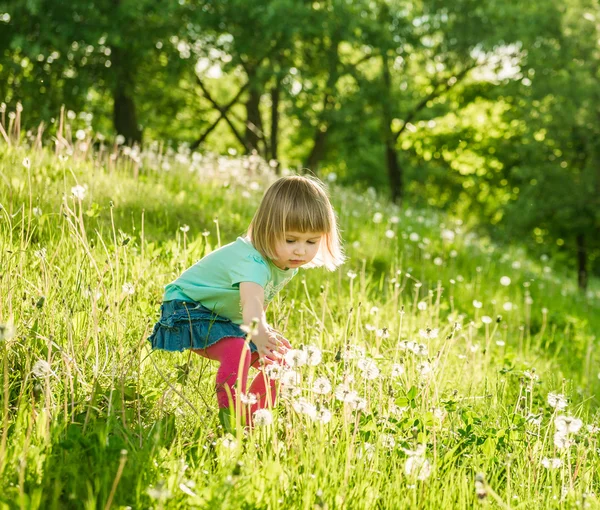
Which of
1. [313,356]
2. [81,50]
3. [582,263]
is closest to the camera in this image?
[313,356]

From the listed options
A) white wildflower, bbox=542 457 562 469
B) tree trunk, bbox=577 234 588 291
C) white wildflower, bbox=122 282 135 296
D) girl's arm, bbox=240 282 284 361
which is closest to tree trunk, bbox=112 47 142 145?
tree trunk, bbox=577 234 588 291

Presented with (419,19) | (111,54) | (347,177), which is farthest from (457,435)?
(347,177)

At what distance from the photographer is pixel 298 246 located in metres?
2.99

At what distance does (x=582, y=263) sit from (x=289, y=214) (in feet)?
48.0

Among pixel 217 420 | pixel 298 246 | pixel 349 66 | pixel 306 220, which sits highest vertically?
pixel 349 66

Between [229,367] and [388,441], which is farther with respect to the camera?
[229,367]

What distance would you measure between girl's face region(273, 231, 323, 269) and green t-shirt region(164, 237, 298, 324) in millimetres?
98

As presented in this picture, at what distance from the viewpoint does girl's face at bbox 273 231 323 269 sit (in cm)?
298

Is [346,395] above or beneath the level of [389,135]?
beneath

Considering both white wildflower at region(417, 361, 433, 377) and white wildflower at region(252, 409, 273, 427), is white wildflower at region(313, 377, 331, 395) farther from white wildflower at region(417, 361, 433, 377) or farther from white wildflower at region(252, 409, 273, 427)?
white wildflower at region(417, 361, 433, 377)

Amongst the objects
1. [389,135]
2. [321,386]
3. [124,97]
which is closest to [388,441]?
[321,386]

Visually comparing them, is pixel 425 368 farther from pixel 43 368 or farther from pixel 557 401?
pixel 43 368

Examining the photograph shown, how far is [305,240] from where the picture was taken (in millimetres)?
3014

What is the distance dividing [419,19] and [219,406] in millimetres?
16980
